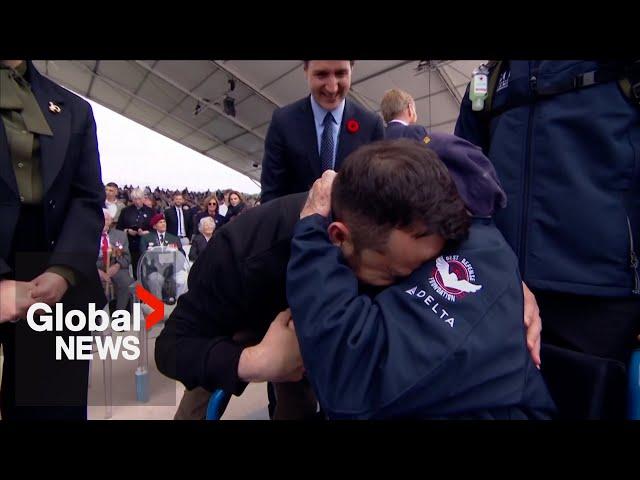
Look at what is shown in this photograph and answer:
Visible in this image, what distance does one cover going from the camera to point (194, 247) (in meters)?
3.67

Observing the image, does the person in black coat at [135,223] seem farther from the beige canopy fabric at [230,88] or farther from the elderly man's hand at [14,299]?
the elderly man's hand at [14,299]

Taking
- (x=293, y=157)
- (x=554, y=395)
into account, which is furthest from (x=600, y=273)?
(x=293, y=157)

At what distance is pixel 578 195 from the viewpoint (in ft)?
2.71

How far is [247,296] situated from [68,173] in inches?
24.2

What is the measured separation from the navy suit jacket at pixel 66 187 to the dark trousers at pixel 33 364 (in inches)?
1.2

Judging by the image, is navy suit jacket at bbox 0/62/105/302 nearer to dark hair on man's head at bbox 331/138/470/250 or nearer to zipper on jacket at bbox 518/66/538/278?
dark hair on man's head at bbox 331/138/470/250

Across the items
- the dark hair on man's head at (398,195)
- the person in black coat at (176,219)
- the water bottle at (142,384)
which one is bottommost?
the water bottle at (142,384)

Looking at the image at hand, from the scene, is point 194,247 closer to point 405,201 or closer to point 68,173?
point 68,173

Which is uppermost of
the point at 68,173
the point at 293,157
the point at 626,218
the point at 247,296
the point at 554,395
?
the point at 293,157

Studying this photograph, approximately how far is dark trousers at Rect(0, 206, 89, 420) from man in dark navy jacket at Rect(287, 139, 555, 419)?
72cm

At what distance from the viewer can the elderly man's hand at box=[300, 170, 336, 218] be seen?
0.68 meters

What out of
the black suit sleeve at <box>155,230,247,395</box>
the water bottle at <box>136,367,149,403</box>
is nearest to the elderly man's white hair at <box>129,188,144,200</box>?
the water bottle at <box>136,367,149,403</box>

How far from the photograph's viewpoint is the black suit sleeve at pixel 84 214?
2.97 ft

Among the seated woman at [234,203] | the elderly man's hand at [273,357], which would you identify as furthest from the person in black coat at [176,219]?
the elderly man's hand at [273,357]
